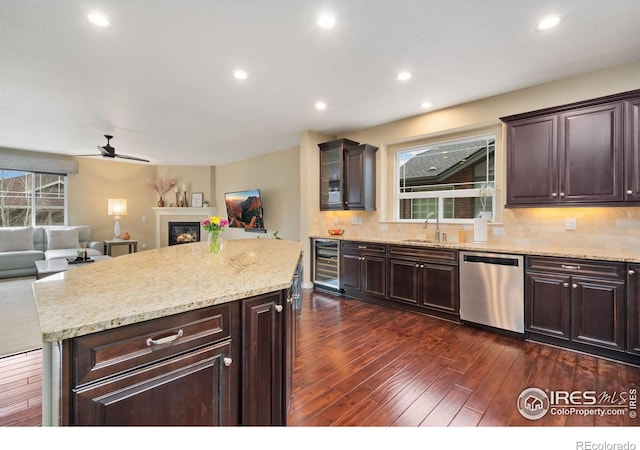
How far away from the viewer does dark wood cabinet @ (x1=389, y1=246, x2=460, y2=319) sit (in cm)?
333

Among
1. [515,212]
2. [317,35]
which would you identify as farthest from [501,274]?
[317,35]

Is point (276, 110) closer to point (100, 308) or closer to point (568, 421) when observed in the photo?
point (100, 308)

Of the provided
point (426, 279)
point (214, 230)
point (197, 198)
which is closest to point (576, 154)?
point (426, 279)

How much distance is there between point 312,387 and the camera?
6.71 feet

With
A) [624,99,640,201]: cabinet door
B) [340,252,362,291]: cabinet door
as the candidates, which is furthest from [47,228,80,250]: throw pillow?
[624,99,640,201]: cabinet door

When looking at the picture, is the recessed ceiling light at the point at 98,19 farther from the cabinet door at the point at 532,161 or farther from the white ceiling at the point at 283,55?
the cabinet door at the point at 532,161

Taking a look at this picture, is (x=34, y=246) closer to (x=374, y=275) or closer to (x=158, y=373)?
(x=374, y=275)

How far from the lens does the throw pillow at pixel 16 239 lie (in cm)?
546

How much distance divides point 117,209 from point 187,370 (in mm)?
7543

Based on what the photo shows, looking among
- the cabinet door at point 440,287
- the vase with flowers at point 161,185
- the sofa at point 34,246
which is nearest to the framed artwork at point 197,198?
the vase with flowers at point 161,185

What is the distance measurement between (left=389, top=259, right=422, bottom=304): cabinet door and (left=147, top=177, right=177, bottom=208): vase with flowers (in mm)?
6908

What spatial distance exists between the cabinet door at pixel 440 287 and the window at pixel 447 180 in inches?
36.1

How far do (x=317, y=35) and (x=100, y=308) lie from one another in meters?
2.37

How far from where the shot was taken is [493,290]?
301cm
